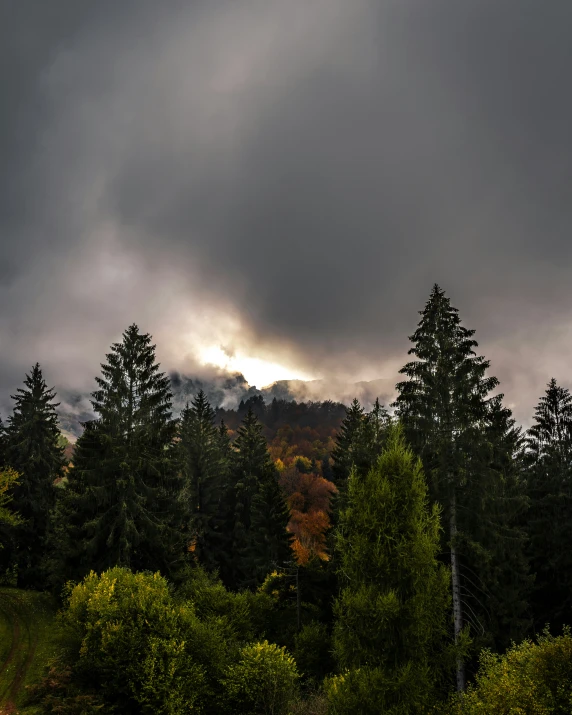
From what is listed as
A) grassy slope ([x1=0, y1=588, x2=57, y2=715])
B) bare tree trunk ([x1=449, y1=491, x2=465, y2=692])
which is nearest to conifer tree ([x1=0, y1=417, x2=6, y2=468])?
grassy slope ([x1=0, y1=588, x2=57, y2=715])

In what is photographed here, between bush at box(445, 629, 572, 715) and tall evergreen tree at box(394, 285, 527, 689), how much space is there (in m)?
5.53

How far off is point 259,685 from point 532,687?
403 inches

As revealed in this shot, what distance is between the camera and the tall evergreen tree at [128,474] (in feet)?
76.1

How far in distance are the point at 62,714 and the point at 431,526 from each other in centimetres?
1416

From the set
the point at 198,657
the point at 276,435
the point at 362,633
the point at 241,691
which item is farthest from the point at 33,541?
the point at 276,435

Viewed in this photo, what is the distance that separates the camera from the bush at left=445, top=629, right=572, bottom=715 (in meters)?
10.1

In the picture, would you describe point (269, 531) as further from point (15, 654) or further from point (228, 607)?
point (15, 654)

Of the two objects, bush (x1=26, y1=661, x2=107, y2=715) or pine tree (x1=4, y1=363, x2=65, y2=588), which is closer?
bush (x1=26, y1=661, x2=107, y2=715)

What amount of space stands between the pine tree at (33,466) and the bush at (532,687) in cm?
3062

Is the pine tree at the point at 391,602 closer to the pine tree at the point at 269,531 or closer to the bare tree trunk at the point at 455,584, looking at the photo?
the bare tree trunk at the point at 455,584

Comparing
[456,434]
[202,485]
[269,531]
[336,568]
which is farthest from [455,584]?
[202,485]

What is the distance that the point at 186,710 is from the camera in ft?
49.6

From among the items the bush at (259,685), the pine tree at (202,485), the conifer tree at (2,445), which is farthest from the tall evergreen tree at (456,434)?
the conifer tree at (2,445)

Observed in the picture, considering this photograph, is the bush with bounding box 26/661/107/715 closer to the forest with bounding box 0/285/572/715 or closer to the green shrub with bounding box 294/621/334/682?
the forest with bounding box 0/285/572/715
